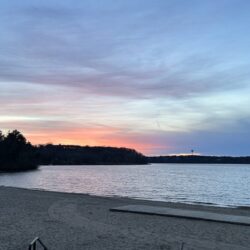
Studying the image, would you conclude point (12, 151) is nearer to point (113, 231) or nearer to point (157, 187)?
point (157, 187)

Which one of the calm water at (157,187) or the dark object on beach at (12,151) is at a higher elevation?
the dark object on beach at (12,151)

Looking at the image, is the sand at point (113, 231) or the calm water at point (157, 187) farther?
the calm water at point (157, 187)

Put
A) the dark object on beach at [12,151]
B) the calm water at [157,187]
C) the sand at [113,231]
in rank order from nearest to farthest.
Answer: the sand at [113,231]
the calm water at [157,187]
the dark object on beach at [12,151]

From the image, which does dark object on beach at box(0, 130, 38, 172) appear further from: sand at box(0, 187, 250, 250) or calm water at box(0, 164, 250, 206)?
sand at box(0, 187, 250, 250)

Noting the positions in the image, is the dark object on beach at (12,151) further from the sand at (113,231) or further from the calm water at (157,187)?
the sand at (113,231)

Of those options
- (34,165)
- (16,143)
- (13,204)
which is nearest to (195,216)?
(13,204)

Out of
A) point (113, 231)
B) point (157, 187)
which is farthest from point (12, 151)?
point (113, 231)

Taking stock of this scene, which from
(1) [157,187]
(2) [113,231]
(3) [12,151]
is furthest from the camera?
(3) [12,151]

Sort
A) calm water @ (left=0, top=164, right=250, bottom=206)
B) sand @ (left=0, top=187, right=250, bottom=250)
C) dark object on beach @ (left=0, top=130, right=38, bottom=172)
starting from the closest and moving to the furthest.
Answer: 1. sand @ (left=0, top=187, right=250, bottom=250)
2. calm water @ (left=0, top=164, right=250, bottom=206)
3. dark object on beach @ (left=0, top=130, right=38, bottom=172)

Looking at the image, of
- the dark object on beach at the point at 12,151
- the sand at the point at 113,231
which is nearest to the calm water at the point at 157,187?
the sand at the point at 113,231

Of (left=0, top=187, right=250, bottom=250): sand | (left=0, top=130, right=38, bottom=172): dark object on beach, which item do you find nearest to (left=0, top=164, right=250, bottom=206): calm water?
(left=0, top=187, right=250, bottom=250): sand

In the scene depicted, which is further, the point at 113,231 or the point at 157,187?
the point at 157,187

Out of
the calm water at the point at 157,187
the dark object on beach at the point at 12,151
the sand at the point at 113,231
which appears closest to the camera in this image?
the sand at the point at 113,231

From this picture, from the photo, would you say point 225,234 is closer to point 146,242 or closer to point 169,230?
point 169,230
